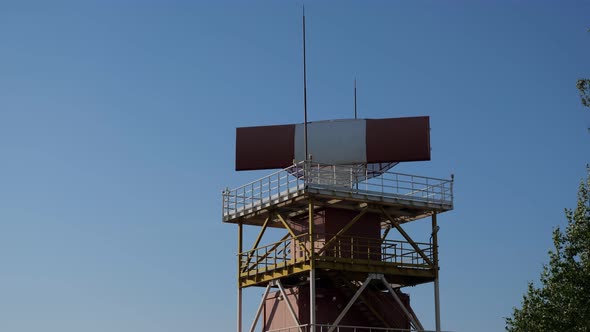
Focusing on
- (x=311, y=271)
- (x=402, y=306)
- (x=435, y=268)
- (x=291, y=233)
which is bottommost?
(x=402, y=306)

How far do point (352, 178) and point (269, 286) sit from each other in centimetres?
875

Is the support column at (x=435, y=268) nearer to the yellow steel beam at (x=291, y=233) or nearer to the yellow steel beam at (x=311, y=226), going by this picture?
the yellow steel beam at (x=311, y=226)

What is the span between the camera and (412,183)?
74625 mm

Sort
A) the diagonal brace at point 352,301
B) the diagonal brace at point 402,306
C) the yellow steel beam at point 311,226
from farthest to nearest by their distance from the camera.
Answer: the diagonal brace at point 402,306
the yellow steel beam at point 311,226
the diagonal brace at point 352,301

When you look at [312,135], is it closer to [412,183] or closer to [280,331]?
[412,183]

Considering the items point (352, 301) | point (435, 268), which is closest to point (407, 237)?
point (435, 268)

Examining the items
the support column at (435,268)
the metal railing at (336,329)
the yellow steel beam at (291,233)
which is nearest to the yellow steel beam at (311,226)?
the yellow steel beam at (291,233)

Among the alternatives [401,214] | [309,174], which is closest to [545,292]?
[401,214]

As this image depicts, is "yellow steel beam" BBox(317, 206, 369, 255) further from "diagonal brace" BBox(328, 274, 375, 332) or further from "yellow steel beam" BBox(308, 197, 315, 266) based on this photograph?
"diagonal brace" BBox(328, 274, 375, 332)

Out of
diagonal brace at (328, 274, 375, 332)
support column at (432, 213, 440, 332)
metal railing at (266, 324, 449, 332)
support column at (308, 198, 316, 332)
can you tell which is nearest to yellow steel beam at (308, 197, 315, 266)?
support column at (308, 198, 316, 332)

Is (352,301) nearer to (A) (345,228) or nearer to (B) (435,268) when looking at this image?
(A) (345,228)

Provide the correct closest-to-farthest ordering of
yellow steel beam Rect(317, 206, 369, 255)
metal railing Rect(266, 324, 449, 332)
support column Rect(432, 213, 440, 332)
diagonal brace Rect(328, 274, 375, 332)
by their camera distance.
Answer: diagonal brace Rect(328, 274, 375, 332)
metal railing Rect(266, 324, 449, 332)
yellow steel beam Rect(317, 206, 369, 255)
support column Rect(432, 213, 440, 332)

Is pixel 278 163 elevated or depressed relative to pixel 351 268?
elevated

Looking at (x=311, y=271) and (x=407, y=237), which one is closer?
(x=311, y=271)
